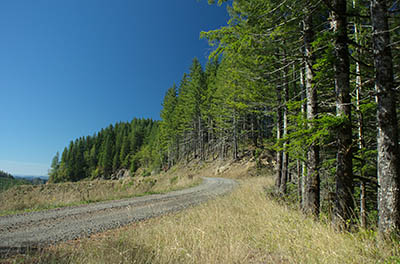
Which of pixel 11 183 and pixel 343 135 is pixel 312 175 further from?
pixel 11 183

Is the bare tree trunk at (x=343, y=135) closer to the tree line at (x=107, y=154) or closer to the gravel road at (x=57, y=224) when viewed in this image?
the gravel road at (x=57, y=224)

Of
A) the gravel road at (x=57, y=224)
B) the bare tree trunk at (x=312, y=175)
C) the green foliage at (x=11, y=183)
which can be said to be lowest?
the green foliage at (x=11, y=183)

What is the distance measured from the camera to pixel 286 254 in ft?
9.93

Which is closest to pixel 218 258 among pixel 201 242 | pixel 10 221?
pixel 201 242

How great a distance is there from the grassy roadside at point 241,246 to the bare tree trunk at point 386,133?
397mm

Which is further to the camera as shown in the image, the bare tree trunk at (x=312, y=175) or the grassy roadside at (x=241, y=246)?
the bare tree trunk at (x=312, y=175)

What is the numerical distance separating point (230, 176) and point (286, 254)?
1854cm

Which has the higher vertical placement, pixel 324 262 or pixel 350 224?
pixel 350 224

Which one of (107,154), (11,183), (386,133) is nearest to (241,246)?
(386,133)

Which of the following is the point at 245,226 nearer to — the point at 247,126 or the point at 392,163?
the point at 392,163

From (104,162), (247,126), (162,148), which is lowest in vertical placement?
(104,162)

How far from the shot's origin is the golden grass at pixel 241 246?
2.63 meters

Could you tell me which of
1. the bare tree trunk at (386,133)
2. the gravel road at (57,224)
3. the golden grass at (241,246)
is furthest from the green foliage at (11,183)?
the bare tree trunk at (386,133)

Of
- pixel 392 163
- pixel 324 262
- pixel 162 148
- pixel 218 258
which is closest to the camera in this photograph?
pixel 324 262
